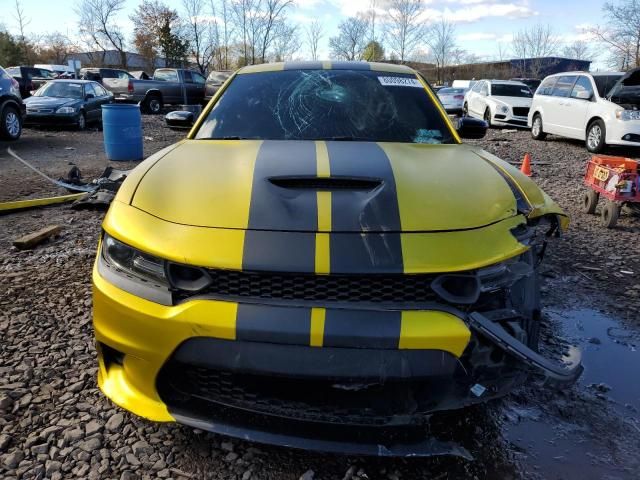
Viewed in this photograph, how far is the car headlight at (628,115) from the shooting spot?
9.80m

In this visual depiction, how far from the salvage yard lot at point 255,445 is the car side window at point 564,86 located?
970cm

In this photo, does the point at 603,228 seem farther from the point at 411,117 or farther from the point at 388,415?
the point at 388,415

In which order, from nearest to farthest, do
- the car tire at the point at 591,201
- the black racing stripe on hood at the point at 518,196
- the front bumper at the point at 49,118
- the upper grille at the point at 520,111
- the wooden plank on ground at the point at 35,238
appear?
the black racing stripe on hood at the point at 518,196, the wooden plank on ground at the point at 35,238, the car tire at the point at 591,201, the front bumper at the point at 49,118, the upper grille at the point at 520,111

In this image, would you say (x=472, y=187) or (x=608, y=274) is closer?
(x=472, y=187)

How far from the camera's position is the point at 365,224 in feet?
5.78

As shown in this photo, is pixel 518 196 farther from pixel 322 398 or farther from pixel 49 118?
pixel 49 118

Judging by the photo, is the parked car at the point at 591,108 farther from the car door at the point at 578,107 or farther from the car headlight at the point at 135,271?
the car headlight at the point at 135,271

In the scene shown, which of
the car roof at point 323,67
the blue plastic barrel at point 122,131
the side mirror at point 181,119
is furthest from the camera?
the blue plastic barrel at point 122,131

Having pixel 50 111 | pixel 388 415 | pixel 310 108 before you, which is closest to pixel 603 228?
pixel 310 108

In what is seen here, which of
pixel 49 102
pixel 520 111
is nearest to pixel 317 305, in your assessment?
pixel 49 102

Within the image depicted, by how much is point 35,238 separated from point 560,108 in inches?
473

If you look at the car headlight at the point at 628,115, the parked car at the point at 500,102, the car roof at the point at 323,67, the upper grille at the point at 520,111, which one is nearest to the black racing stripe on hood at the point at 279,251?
the car roof at the point at 323,67

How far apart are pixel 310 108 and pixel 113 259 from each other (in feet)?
5.08

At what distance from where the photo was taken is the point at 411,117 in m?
3.00
